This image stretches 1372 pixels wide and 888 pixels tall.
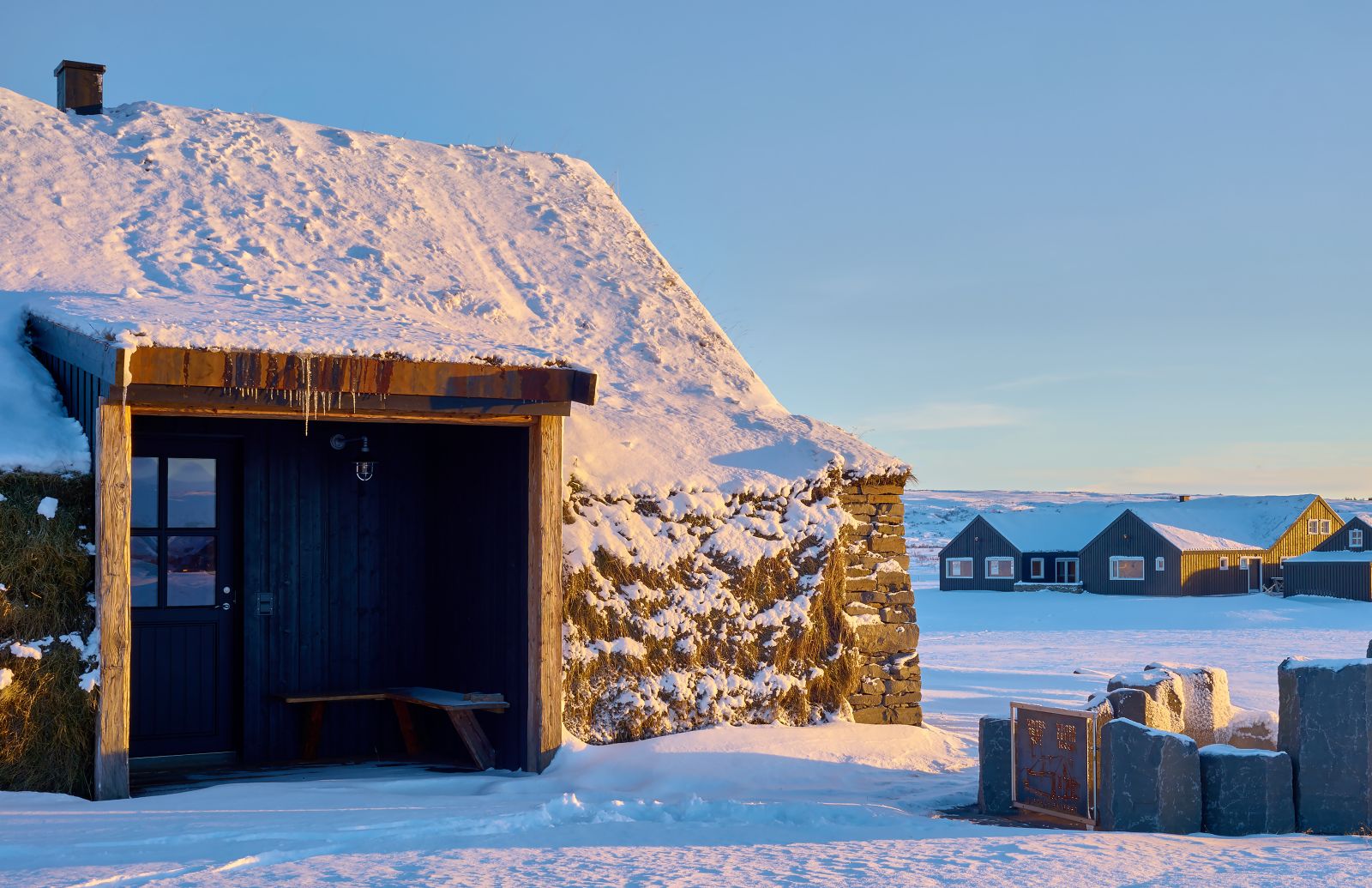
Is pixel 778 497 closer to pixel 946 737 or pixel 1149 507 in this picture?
pixel 946 737

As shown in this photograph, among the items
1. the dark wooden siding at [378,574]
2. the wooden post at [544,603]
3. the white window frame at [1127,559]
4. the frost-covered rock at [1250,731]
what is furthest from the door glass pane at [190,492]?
the white window frame at [1127,559]

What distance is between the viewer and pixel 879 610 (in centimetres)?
1091

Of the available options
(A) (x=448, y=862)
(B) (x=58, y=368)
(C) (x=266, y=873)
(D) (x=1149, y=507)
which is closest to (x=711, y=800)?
(A) (x=448, y=862)

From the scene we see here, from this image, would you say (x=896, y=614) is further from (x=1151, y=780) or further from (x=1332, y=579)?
(x=1332, y=579)

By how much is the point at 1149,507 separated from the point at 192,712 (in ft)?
141

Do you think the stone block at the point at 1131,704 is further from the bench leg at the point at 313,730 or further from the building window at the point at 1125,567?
the building window at the point at 1125,567

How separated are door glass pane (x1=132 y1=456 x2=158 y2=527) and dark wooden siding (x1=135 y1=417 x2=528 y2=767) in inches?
11.9

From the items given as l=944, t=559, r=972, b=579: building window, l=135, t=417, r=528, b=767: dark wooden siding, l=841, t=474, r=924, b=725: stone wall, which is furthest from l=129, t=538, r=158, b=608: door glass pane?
l=944, t=559, r=972, b=579: building window

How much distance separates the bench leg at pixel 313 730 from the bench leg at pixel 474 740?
3.85 feet

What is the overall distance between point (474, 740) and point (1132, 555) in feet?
132

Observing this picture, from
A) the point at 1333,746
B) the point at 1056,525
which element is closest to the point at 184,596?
the point at 1333,746

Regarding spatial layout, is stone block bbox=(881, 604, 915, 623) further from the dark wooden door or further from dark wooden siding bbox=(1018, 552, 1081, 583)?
dark wooden siding bbox=(1018, 552, 1081, 583)

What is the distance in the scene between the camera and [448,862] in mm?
6449

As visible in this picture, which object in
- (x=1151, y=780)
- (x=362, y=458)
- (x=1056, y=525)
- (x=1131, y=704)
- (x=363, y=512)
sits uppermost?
(x=362, y=458)
